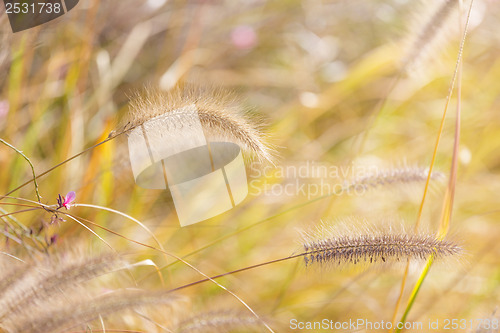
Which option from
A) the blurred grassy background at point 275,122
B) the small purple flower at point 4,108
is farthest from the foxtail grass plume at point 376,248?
the small purple flower at point 4,108

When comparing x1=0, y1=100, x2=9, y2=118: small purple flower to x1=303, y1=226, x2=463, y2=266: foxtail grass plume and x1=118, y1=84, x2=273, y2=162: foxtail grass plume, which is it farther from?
x1=303, y1=226, x2=463, y2=266: foxtail grass plume

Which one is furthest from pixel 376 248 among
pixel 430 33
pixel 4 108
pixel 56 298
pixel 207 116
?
pixel 4 108

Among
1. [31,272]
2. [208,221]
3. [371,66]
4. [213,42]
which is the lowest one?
[31,272]

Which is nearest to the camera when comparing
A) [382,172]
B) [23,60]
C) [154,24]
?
[382,172]

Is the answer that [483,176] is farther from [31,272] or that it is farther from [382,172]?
[31,272]

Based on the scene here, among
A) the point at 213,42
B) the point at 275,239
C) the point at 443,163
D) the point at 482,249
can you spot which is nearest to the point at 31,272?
the point at 275,239
